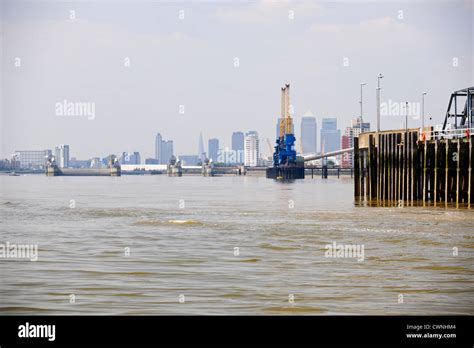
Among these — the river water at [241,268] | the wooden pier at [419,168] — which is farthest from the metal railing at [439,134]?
the river water at [241,268]

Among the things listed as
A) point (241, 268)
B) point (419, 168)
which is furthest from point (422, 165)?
point (241, 268)

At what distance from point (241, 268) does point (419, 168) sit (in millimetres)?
→ 40605

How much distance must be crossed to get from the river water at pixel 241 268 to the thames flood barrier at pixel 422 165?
10.8 metres

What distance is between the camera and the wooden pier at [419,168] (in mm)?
57875

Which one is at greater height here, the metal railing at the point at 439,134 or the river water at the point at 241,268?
the metal railing at the point at 439,134

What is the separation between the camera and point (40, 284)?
938 inches

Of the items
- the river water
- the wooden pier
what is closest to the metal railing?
the wooden pier

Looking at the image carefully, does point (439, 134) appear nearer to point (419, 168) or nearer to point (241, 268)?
point (419, 168)

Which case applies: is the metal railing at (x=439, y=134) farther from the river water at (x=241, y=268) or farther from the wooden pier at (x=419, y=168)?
the river water at (x=241, y=268)

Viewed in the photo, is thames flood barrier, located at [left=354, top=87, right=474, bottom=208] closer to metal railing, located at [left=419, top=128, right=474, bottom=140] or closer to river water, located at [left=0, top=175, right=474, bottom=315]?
metal railing, located at [left=419, top=128, right=474, bottom=140]

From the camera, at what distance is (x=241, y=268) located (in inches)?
1062
